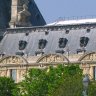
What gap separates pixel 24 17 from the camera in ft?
458

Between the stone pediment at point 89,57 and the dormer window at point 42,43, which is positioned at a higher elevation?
the dormer window at point 42,43

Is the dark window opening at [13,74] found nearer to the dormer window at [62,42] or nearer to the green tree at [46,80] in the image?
the dormer window at [62,42]

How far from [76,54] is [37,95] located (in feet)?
46.6

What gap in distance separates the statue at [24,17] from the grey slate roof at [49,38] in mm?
6305

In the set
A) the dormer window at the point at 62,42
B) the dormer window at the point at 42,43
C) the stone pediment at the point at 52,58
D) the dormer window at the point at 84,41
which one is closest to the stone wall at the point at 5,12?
the dormer window at the point at 42,43

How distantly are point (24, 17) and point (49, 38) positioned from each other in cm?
1308

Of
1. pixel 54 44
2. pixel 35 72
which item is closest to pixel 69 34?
pixel 54 44

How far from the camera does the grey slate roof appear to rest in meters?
124

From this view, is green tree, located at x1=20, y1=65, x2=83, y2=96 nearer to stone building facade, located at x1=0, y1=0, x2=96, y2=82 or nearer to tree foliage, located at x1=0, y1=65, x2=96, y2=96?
tree foliage, located at x1=0, y1=65, x2=96, y2=96

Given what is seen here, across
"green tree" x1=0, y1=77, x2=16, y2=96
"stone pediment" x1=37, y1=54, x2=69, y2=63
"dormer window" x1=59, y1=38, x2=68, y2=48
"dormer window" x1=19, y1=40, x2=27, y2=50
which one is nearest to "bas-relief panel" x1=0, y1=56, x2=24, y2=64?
"dormer window" x1=19, y1=40, x2=27, y2=50

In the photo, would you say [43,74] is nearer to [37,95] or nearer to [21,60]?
[37,95]

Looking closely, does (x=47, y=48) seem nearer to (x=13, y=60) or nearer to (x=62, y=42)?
(x=62, y=42)

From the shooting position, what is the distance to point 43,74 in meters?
111

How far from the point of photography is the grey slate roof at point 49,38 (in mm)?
123750
